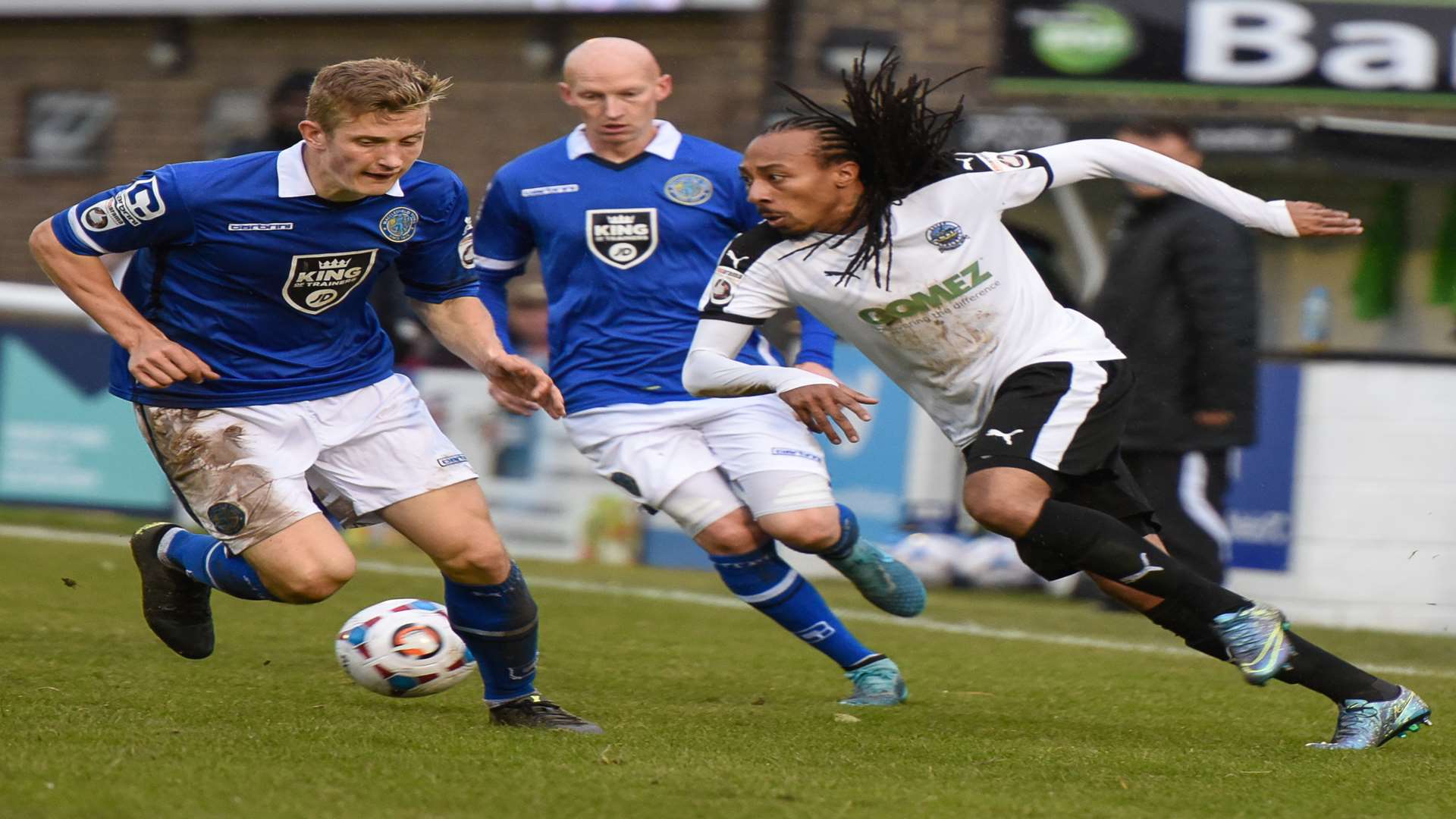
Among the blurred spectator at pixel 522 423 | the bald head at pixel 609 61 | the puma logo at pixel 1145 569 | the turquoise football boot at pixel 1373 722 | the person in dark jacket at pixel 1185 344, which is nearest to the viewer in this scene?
the puma logo at pixel 1145 569

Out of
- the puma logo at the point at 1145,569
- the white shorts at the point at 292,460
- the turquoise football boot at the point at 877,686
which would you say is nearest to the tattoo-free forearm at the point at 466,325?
the white shorts at the point at 292,460

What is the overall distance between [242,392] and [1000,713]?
2502 mm

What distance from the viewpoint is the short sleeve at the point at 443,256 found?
18.0 ft

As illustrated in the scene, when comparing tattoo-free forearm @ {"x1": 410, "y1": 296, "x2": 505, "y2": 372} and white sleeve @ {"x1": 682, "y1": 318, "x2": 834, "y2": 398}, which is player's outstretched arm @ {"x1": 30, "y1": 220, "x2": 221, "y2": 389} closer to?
tattoo-free forearm @ {"x1": 410, "y1": 296, "x2": 505, "y2": 372}

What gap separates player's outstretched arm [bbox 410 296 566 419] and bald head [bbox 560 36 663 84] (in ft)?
3.93

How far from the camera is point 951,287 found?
5469mm

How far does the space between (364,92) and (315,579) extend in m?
1.31

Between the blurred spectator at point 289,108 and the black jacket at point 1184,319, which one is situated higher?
the blurred spectator at point 289,108

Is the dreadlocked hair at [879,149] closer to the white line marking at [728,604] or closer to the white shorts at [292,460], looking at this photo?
the white shorts at [292,460]

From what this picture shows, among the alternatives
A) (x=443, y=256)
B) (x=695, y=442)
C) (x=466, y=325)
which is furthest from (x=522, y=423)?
(x=443, y=256)

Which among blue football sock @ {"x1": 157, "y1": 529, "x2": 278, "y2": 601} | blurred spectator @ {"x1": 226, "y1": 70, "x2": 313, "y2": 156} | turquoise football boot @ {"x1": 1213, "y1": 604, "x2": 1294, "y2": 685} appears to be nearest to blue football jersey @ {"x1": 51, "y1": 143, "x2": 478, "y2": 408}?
blue football sock @ {"x1": 157, "y1": 529, "x2": 278, "y2": 601}

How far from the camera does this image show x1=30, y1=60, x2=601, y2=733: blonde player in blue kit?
5.14m

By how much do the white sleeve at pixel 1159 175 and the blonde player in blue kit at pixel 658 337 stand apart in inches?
43.2

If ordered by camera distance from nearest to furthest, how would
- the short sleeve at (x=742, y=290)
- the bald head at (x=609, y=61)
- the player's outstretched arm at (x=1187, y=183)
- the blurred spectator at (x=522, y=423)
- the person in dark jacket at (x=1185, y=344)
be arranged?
the player's outstretched arm at (x=1187, y=183)
the short sleeve at (x=742, y=290)
the bald head at (x=609, y=61)
the person in dark jacket at (x=1185, y=344)
the blurred spectator at (x=522, y=423)
